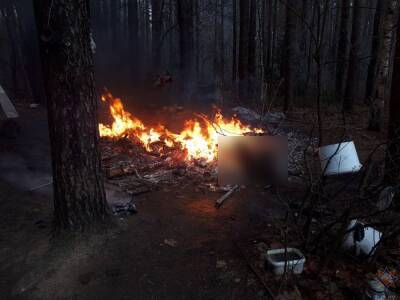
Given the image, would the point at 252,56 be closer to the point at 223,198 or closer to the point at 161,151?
the point at 161,151

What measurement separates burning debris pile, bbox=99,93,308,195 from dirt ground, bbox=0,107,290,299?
0.86 meters

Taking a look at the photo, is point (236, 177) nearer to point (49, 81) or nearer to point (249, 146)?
point (249, 146)

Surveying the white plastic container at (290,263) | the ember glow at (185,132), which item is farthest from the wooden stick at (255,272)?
the ember glow at (185,132)

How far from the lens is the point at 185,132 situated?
366 inches

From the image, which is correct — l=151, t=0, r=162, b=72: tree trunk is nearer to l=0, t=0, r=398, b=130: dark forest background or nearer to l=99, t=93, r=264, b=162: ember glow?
l=0, t=0, r=398, b=130: dark forest background

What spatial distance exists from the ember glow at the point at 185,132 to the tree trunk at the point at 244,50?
231 inches

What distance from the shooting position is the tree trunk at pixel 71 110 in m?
3.87

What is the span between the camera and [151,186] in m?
6.70

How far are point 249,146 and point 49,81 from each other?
383 centimetres

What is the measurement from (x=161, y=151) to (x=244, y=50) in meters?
8.66

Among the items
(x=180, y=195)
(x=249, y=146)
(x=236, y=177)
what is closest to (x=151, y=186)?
(x=180, y=195)

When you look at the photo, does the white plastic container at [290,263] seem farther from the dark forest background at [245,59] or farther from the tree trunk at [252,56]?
the tree trunk at [252,56]

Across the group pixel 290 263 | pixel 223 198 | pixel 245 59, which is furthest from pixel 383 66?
pixel 290 263

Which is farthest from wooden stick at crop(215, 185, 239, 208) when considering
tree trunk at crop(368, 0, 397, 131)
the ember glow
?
tree trunk at crop(368, 0, 397, 131)
